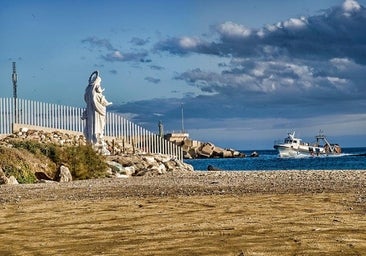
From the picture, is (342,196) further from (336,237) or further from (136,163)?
→ (136,163)

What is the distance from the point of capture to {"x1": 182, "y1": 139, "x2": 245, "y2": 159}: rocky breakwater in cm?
11731

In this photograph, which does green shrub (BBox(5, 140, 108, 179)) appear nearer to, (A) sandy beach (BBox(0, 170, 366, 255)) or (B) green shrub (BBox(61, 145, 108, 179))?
(B) green shrub (BBox(61, 145, 108, 179))

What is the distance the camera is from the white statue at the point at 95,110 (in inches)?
1286

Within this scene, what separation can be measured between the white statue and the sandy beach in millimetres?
17200

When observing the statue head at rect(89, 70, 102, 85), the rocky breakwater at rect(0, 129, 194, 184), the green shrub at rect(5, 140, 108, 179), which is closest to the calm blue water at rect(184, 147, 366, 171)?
the rocky breakwater at rect(0, 129, 194, 184)

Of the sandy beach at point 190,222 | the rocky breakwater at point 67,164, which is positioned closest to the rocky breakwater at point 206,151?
the rocky breakwater at point 67,164

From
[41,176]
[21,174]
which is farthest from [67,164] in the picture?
[21,174]

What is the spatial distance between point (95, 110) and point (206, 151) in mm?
93892

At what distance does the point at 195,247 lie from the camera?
757 centimetres

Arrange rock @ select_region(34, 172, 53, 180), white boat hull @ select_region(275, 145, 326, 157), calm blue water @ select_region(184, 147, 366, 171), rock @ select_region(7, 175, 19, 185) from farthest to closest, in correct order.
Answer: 1. white boat hull @ select_region(275, 145, 326, 157)
2. calm blue water @ select_region(184, 147, 366, 171)
3. rock @ select_region(34, 172, 53, 180)
4. rock @ select_region(7, 175, 19, 185)

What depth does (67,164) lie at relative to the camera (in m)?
26.0

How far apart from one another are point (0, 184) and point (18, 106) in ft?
63.7

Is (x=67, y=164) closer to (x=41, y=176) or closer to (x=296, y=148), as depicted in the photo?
(x=41, y=176)

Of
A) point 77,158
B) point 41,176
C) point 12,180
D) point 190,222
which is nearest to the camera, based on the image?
point 190,222
